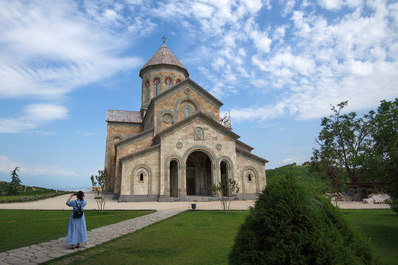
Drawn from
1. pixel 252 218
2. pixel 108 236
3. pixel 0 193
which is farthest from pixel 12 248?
pixel 0 193

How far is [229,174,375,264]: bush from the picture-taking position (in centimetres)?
208

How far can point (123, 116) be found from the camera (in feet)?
99.1

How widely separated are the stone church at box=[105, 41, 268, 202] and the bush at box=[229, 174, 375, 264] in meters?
16.6

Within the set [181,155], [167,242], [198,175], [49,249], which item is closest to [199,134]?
[181,155]

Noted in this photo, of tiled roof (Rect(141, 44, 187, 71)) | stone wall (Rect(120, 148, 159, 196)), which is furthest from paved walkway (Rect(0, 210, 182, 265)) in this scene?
tiled roof (Rect(141, 44, 187, 71))

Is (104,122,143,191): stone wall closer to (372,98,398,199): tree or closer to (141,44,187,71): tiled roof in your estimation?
(141,44,187,71): tiled roof

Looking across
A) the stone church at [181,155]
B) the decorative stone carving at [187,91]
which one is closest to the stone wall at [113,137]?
the stone church at [181,155]

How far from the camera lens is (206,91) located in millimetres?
24875

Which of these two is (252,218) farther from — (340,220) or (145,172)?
(145,172)

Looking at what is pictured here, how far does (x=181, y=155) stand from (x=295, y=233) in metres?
17.5

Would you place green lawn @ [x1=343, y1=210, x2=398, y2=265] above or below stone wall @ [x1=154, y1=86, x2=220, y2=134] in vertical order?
below

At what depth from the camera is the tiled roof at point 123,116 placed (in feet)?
96.0

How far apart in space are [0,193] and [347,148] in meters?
37.1

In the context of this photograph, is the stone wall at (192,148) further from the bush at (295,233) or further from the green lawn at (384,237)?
the bush at (295,233)
